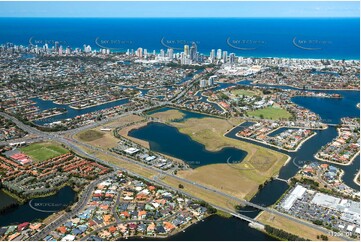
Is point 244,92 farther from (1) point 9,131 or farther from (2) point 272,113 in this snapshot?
(1) point 9,131

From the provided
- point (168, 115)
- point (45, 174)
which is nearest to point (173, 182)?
point (45, 174)

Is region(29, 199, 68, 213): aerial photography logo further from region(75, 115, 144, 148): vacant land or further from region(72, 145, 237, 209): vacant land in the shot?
region(75, 115, 144, 148): vacant land

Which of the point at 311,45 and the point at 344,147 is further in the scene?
the point at 311,45

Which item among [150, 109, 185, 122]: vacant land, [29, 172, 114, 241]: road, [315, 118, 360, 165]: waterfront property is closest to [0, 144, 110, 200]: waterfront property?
[29, 172, 114, 241]: road

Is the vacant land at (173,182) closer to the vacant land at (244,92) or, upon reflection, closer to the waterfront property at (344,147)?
the waterfront property at (344,147)

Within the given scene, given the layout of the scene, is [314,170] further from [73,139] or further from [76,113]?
[76,113]

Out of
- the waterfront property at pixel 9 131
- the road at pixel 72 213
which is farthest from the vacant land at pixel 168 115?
the road at pixel 72 213

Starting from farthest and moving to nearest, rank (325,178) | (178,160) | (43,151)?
(43,151) → (178,160) → (325,178)
